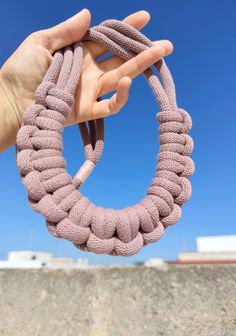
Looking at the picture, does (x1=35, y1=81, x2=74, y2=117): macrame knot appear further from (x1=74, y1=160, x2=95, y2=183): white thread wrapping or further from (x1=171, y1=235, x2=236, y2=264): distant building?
(x1=171, y1=235, x2=236, y2=264): distant building

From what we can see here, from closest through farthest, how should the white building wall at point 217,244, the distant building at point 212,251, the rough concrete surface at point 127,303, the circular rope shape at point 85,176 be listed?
the circular rope shape at point 85,176, the rough concrete surface at point 127,303, the distant building at point 212,251, the white building wall at point 217,244

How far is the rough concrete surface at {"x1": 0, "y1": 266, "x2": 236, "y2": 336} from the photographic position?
5.06 feet

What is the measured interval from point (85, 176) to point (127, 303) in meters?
1.05

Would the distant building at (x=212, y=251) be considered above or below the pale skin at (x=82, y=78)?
below

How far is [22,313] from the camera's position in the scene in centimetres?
172

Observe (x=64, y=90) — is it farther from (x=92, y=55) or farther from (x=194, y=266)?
(x=194, y=266)

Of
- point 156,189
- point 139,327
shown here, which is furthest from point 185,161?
point 139,327

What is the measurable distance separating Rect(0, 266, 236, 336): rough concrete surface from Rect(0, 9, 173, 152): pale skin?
1.02 m

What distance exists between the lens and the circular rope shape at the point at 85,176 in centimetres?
70

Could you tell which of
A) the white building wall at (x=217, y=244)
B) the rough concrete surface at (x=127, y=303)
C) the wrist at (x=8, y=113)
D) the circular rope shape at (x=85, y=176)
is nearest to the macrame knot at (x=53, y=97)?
the circular rope shape at (x=85, y=176)

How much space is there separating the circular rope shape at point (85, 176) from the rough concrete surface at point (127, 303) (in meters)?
0.98

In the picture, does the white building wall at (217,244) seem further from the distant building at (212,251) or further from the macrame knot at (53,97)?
the macrame knot at (53,97)

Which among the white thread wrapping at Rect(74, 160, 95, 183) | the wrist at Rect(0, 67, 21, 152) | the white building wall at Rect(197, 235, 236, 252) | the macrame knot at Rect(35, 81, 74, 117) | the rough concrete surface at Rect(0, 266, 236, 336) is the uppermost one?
the macrame knot at Rect(35, 81, 74, 117)

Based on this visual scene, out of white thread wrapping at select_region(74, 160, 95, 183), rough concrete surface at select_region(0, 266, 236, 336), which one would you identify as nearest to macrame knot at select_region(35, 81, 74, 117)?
white thread wrapping at select_region(74, 160, 95, 183)
